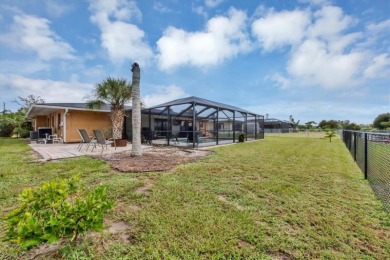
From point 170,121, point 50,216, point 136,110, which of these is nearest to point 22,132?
point 170,121

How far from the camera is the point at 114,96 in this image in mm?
11211

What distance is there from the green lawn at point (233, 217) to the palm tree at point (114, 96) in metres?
7.29

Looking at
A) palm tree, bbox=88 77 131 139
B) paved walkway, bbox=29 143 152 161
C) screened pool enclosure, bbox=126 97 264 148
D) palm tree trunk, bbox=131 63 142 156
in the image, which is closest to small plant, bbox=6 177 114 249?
palm tree trunk, bbox=131 63 142 156

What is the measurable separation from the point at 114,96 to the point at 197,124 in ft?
17.8

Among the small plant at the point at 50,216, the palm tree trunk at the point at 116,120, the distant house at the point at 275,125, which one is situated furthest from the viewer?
the distant house at the point at 275,125

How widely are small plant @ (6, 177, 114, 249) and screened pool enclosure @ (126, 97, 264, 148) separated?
30.7 ft

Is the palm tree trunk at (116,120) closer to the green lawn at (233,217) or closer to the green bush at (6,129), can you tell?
the green lawn at (233,217)

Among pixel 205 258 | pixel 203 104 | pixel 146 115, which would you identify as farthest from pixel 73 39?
pixel 205 258

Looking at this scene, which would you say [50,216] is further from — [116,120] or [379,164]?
[116,120]

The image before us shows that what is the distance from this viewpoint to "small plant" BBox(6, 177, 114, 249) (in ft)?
4.68

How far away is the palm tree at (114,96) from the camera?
36.0ft

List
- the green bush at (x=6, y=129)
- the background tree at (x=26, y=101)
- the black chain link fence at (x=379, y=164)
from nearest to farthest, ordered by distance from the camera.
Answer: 1. the black chain link fence at (x=379, y=164)
2. the green bush at (x=6, y=129)
3. the background tree at (x=26, y=101)

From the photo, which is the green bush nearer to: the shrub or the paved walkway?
the shrub

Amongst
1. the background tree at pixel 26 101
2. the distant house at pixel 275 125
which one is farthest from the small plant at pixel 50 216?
the distant house at pixel 275 125
